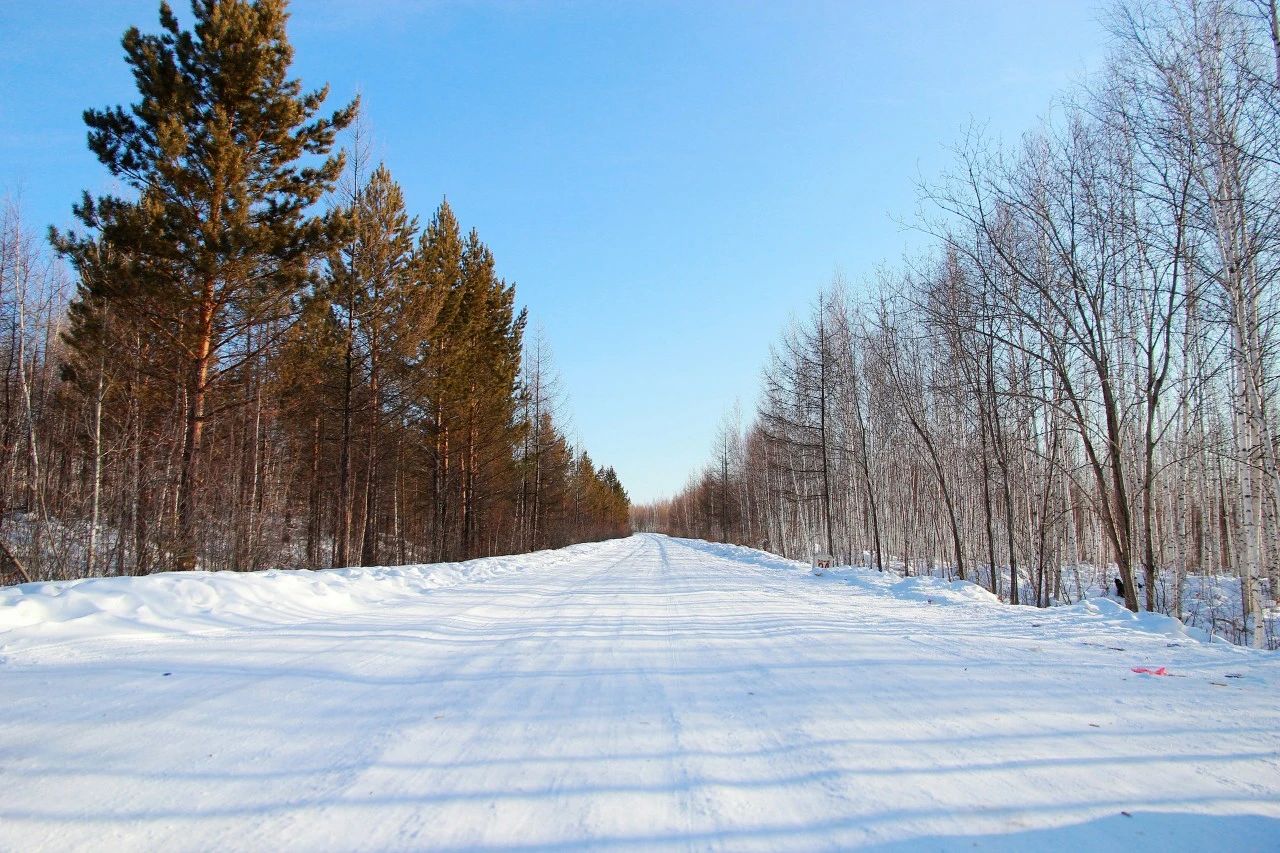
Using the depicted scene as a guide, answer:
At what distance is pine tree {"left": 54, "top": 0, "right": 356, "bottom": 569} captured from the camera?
1057 cm

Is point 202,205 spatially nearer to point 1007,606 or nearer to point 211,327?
point 211,327

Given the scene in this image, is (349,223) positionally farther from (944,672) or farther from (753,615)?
(944,672)

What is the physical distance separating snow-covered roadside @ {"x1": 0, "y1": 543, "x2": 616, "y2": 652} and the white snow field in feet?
0.13

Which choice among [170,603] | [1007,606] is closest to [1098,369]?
[1007,606]

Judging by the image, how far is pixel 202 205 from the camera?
36.6 feet

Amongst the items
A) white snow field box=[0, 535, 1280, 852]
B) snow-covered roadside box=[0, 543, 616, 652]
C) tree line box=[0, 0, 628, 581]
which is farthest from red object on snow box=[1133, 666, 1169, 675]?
tree line box=[0, 0, 628, 581]

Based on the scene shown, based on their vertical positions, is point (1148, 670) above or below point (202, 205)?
below

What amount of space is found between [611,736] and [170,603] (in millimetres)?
5806

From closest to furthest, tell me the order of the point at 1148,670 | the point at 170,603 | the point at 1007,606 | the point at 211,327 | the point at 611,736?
1. the point at 611,736
2. the point at 1148,670
3. the point at 170,603
4. the point at 1007,606
5. the point at 211,327

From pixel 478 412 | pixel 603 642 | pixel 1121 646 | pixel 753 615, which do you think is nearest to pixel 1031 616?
pixel 1121 646

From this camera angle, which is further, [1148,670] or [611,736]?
[1148,670]

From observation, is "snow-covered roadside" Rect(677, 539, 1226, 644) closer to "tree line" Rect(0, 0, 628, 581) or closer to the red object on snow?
A: the red object on snow

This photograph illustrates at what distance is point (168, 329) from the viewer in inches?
447

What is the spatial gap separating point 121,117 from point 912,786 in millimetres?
14696
